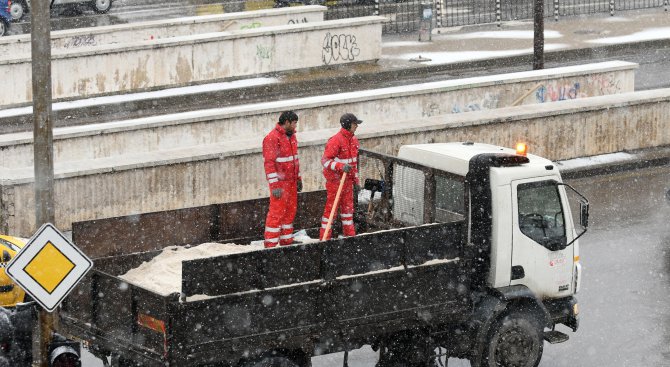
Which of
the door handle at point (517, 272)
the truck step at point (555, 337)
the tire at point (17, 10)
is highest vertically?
the tire at point (17, 10)

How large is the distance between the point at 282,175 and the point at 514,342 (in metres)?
2.76

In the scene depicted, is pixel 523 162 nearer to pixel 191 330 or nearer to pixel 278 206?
pixel 278 206

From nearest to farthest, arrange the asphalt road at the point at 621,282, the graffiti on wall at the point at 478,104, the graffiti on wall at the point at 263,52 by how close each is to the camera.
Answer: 1. the asphalt road at the point at 621,282
2. the graffiti on wall at the point at 478,104
3. the graffiti on wall at the point at 263,52

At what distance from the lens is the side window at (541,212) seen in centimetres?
1207

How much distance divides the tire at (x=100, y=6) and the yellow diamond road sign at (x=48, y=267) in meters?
28.9

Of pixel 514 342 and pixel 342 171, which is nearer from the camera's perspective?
pixel 514 342

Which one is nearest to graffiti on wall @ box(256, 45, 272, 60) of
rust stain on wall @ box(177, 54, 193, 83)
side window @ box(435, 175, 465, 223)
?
rust stain on wall @ box(177, 54, 193, 83)

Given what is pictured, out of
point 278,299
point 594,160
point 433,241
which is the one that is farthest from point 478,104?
point 278,299

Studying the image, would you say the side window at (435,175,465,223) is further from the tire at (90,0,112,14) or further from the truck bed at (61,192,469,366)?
Result: the tire at (90,0,112,14)

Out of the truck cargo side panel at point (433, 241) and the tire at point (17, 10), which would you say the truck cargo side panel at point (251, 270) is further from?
the tire at point (17, 10)

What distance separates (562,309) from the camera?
12562mm

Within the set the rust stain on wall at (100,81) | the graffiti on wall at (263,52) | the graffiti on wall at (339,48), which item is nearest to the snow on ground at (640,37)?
the graffiti on wall at (339,48)

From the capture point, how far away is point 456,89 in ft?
75.6

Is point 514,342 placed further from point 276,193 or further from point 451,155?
point 276,193
